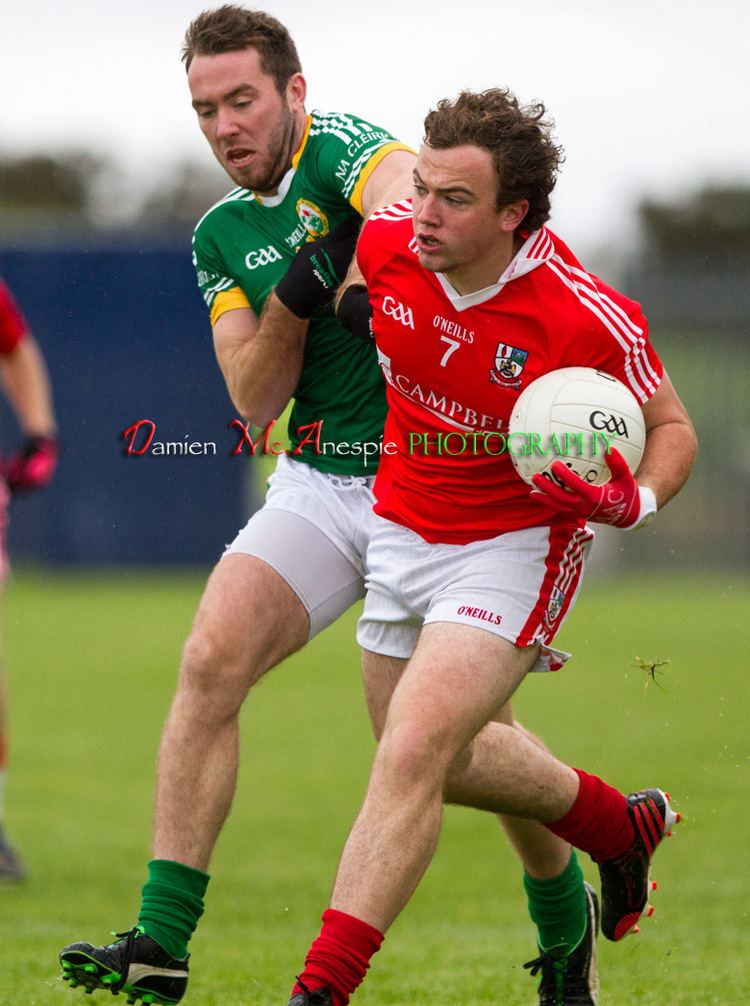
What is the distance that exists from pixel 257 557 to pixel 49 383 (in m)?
16.5

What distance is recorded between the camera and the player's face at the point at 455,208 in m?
4.40

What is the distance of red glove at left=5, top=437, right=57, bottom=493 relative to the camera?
26.9 feet

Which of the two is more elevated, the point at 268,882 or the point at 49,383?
the point at 49,383

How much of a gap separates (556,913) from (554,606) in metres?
1.22

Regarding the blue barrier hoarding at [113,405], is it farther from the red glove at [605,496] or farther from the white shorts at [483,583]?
the red glove at [605,496]

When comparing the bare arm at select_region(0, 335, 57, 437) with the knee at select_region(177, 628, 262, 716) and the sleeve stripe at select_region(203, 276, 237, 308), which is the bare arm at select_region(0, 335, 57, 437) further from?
the knee at select_region(177, 628, 262, 716)

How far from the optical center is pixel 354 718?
13.2 metres

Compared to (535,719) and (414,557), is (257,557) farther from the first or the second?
(535,719)

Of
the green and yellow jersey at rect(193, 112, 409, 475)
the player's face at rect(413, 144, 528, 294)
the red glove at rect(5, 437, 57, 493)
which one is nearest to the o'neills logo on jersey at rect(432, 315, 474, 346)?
the player's face at rect(413, 144, 528, 294)

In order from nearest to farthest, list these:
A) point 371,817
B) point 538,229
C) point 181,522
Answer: point 371,817 → point 538,229 → point 181,522

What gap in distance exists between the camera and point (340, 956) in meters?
4.18

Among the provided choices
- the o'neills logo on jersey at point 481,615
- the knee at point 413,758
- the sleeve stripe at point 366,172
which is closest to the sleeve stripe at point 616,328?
the o'neills logo on jersey at point 481,615

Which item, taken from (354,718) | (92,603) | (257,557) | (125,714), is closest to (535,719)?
(354,718)

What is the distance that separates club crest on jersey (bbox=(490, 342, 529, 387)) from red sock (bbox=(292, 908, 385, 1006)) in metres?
1.44
